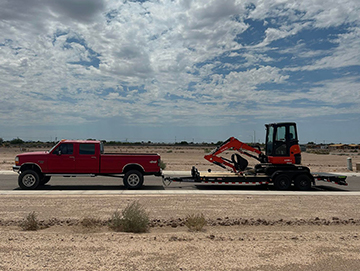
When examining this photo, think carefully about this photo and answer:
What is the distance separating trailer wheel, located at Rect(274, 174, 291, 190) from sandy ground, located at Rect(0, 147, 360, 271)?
3.60 metres

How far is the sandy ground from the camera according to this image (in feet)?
18.7

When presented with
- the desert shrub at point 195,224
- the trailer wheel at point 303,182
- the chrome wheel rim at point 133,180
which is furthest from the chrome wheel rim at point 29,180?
the trailer wheel at point 303,182

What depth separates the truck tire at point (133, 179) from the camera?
14719mm

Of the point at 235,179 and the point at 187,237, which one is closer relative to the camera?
the point at 187,237

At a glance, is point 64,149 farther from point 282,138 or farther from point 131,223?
point 282,138

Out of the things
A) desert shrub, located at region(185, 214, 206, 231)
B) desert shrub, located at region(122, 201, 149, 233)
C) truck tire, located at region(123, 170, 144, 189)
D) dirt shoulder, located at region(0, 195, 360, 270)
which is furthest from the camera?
truck tire, located at region(123, 170, 144, 189)

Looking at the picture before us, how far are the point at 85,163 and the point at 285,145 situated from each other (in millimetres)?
9351

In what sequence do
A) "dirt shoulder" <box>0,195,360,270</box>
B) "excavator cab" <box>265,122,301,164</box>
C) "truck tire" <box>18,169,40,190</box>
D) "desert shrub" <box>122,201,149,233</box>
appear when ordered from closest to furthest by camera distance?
"dirt shoulder" <box>0,195,360,270</box>, "desert shrub" <box>122,201,149,233</box>, "truck tire" <box>18,169,40,190</box>, "excavator cab" <box>265,122,301,164</box>

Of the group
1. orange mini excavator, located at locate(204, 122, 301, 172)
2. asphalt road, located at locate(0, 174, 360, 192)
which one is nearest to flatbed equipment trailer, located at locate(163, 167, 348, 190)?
asphalt road, located at locate(0, 174, 360, 192)

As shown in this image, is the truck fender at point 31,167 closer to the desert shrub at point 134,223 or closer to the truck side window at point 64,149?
the truck side window at point 64,149

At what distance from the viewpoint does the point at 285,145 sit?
51.5 ft

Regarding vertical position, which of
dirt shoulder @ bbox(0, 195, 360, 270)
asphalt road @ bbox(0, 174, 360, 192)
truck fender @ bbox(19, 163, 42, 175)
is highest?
truck fender @ bbox(19, 163, 42, 175)

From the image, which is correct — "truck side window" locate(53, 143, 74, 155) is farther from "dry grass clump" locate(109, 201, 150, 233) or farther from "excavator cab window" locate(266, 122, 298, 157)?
"excavator cab window" locate(266, 122, 298, 157)

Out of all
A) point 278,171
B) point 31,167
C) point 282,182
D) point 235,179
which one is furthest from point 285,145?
point 31,167
